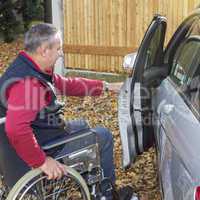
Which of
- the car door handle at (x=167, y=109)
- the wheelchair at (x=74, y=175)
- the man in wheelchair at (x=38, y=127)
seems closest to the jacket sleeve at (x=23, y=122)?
the man in wheelchair at (x=38, y=127)

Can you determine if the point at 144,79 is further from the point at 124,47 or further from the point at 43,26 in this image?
the point at 124,47

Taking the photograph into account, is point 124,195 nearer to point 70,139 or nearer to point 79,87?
point 70,139

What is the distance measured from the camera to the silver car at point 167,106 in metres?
2.51

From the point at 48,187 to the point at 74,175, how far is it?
211 millimetres

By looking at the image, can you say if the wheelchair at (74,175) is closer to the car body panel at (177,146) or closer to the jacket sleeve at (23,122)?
the jacket sleeve at (23,122)

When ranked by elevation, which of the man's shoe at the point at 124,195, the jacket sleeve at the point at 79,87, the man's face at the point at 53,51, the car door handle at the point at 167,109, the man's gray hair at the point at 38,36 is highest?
the man's gray hair at the point at 38,36

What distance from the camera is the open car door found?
3.43 metres

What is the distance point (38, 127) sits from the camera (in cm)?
322

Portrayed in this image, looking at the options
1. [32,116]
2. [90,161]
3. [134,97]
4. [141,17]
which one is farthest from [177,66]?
[141,17]

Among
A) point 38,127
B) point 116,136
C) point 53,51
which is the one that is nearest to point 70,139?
point 38,127

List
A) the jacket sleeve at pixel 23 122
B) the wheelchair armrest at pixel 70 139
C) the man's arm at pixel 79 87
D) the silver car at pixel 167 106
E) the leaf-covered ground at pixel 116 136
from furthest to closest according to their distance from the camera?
the leaf-covered ground at pixel 116 136, the man's arm at pixel 79 87, the wheelchair armrest at pixel 70 139, the jacket sleeve at pixel 23 122, the silver car at pixel 167 106

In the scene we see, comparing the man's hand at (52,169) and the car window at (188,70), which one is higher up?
the car window at (188,70)

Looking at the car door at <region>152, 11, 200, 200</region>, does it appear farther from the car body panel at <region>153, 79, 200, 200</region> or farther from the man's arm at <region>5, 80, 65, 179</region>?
the man's arm at <region>5, 80, 65, 179</region>

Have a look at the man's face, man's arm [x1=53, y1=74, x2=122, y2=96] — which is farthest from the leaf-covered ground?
the man's face
